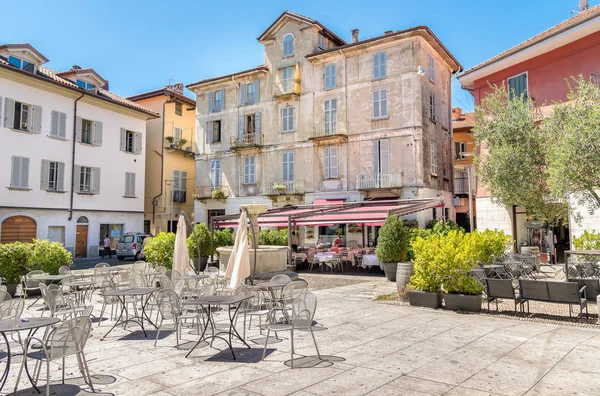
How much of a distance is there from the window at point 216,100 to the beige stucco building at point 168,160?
11.3 ft

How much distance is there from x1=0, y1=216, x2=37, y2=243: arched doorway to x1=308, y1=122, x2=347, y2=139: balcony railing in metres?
15.9

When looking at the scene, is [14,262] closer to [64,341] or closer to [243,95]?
[64,341]

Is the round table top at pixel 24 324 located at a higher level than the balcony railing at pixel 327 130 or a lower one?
lower

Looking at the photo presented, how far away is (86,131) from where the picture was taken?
26938 mm

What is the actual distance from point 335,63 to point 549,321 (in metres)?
21.4

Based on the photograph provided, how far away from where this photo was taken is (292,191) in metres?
27.1

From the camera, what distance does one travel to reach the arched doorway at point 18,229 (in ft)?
72.6

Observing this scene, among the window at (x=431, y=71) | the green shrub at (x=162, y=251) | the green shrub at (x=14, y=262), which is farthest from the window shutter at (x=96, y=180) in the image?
the window at (x=431, y=71)

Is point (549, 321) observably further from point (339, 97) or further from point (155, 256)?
point (339, 97)

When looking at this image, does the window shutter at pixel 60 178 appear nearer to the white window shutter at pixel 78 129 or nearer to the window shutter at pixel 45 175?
the window shutter at pixel 45 175

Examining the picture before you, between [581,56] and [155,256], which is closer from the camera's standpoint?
[155,256]

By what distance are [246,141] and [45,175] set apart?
11858 millimetres

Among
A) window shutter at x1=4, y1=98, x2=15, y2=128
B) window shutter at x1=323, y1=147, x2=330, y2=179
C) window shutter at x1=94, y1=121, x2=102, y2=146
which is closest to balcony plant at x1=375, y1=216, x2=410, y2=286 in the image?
window shutter at x1=323, y1=147, x2=330, y2=179

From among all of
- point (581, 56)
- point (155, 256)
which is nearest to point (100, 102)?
point (155, 256)
